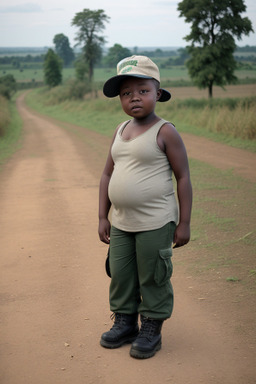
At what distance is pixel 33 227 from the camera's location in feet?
20.8

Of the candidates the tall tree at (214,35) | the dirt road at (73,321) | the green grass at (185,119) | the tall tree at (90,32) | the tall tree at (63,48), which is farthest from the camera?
the tall tree at (63,48)

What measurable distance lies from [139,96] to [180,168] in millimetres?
476

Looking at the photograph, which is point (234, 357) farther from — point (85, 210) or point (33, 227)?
point (85, 210)

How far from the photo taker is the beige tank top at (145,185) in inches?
120

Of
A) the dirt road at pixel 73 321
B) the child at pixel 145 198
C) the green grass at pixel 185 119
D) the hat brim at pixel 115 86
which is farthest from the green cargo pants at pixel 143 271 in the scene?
the green grass at pixel 185 119

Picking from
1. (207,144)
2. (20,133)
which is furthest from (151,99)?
(20,133)

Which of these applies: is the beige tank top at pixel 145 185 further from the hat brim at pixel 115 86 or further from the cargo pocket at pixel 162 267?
the hat brim at pixel 115 86

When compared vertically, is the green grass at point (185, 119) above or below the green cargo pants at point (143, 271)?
below

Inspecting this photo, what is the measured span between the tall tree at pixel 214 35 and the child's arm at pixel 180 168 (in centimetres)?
2618

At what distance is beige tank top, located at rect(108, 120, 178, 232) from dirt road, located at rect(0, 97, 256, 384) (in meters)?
0.80

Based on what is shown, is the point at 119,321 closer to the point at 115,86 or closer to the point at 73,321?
the point at 73,321

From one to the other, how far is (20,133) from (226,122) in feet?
25.6

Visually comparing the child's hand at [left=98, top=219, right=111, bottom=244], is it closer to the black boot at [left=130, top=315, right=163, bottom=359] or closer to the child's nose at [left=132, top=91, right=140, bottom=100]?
the black boot at [left=130, top=315, right=163, bottom=359]

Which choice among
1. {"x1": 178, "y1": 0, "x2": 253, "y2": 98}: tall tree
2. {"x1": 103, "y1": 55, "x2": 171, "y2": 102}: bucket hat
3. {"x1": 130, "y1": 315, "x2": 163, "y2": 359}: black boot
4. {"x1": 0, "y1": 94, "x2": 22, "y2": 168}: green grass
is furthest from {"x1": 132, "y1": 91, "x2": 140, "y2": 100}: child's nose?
{"x1": 178, "y1": 0, "x2": 253, "y2": 98}: tall tree
